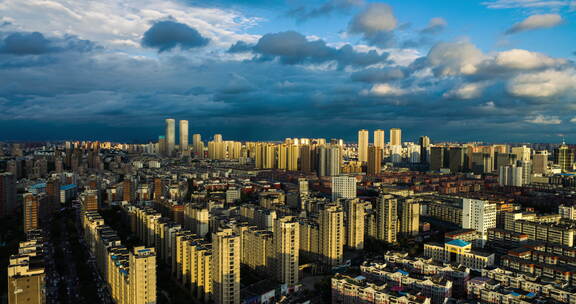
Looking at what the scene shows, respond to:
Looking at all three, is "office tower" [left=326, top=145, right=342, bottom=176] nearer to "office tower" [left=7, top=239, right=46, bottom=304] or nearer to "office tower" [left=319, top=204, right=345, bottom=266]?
"office tower" [left=319, top=204, right=345, bottom=266]

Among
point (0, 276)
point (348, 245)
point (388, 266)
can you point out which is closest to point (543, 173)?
point (348, 245)

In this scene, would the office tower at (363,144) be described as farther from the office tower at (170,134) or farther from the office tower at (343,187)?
the office tower at (170,134)

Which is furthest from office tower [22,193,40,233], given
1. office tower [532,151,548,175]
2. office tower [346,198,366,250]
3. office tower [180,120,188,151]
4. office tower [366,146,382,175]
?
office tower [180,120,188,151]

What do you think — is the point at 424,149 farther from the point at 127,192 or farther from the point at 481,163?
the point at 127,192

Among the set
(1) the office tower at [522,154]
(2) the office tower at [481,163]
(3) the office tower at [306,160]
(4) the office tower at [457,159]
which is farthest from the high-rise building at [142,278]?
(1) the office tower at [522,154]

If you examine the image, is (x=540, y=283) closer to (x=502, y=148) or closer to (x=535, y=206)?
(x=535, y=206)

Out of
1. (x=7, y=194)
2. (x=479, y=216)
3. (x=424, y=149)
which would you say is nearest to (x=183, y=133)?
(x=424, y=149)
